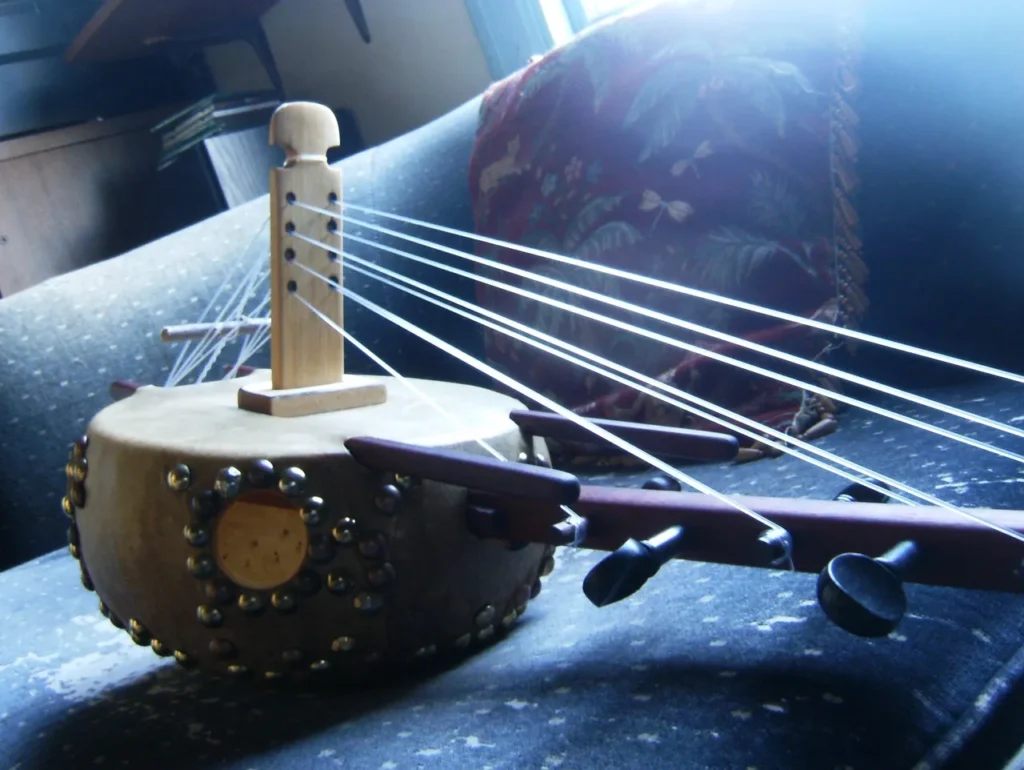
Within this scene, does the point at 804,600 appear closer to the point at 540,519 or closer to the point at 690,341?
the point at 540,519

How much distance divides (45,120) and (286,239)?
1.69 m

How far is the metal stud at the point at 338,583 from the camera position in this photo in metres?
0.54

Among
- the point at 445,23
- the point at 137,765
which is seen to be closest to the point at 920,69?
the point at 137,765

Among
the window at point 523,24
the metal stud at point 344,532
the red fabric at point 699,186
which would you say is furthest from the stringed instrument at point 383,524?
the window at point 523,24

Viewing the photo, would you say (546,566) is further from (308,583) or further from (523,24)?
(523,24)

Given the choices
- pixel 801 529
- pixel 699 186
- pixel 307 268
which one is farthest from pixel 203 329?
pixel 801 529

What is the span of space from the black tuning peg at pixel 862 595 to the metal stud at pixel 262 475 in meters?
0.28

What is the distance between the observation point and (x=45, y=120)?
6.94 ft

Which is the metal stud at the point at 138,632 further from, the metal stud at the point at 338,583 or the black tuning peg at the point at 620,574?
the black tuning peg at the point at 620,574

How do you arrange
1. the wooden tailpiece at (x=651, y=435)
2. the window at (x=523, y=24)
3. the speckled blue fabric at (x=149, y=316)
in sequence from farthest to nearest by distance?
the window at (x=523, y=24) → the speckled blue fabric at (x=149, y=316) → the wooden tailpiece at (x=651, y=435)

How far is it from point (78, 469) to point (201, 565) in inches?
5.2

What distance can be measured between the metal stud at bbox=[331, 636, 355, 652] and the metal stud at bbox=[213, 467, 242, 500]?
9 cm

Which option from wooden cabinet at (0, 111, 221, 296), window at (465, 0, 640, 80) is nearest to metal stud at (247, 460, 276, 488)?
window at (465, 0, 640, 80)

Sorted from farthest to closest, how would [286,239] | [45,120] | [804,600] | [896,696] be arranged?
[45,120] < [286,239] < [804,600] < [896,696]
